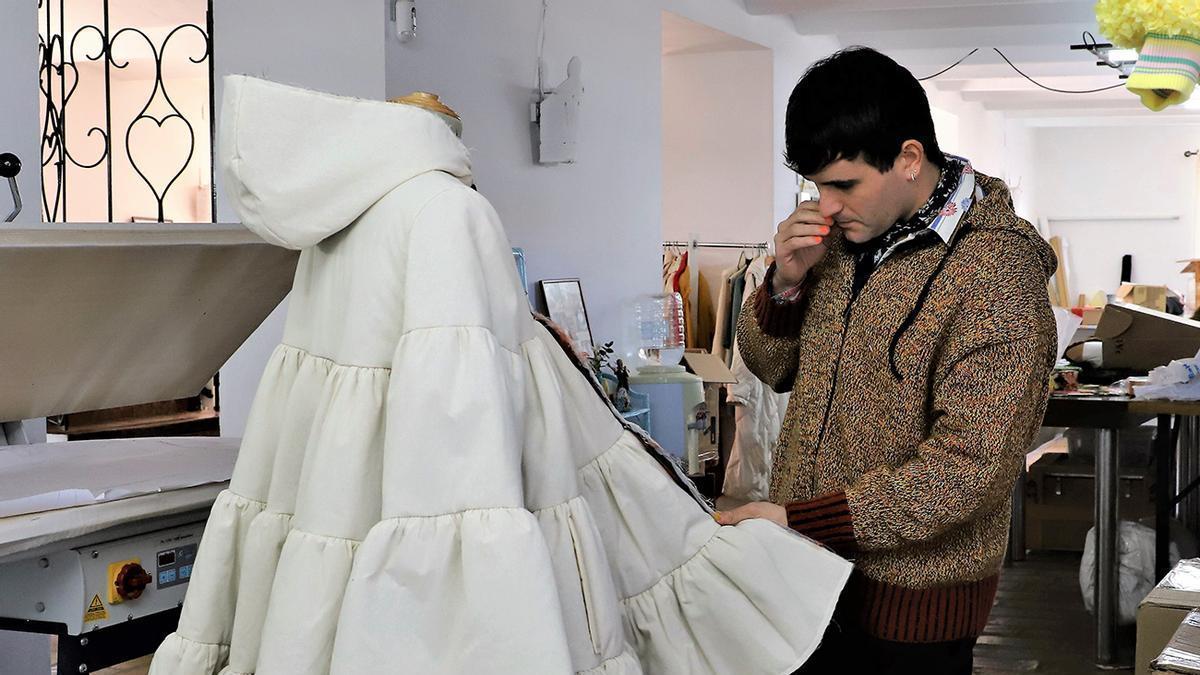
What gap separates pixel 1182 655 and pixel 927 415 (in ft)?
1.44

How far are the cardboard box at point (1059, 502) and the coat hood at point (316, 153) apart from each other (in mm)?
5047

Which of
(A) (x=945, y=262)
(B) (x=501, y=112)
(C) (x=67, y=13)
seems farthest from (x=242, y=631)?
(C) (x=67, y=13)

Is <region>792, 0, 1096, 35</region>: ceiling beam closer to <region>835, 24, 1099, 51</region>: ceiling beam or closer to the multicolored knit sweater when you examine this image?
<region>835, 24, 1099, 51</region>: ceiling beam

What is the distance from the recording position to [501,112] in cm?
486

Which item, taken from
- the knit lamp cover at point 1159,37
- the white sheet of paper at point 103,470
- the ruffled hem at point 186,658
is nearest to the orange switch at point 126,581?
the white sheet of paper at point 103,470

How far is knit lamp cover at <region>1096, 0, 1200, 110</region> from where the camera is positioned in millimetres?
1892

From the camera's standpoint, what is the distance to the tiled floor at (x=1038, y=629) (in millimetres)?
4395

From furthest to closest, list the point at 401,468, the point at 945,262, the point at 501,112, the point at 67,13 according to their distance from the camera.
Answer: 1. the point at 67,13
2. the point at 501,112
3. the point at 945,262
4. the point at 401,468

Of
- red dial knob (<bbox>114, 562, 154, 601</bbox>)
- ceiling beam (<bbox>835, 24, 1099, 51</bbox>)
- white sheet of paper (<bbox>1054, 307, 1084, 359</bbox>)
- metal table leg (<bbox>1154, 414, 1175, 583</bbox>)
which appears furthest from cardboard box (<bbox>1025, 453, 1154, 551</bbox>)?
red dial knob (<bbox>114, 562, 154, 601</bbox>)

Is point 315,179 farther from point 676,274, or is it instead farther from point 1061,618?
point 676,274

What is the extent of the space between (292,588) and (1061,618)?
14.4 feet

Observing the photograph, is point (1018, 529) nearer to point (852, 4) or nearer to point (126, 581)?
point (852, 4)

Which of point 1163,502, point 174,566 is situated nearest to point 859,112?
point 174,566

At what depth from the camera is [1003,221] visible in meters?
1.69
